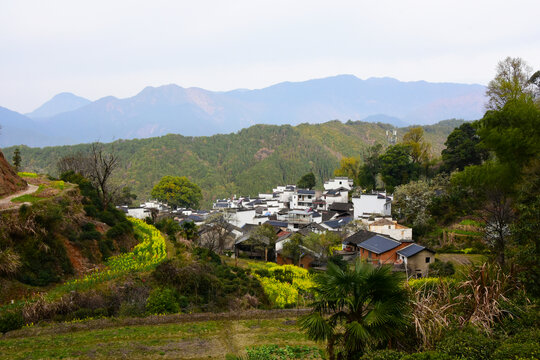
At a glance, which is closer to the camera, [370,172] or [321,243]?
[321,243]

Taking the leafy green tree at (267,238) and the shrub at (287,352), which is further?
the leafy green tree at (267,238)

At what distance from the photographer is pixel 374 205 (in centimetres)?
4097

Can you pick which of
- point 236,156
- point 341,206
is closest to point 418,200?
point 341,206

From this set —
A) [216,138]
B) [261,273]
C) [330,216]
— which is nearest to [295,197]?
[330,216]

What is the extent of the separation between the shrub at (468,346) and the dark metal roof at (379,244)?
76.0ft

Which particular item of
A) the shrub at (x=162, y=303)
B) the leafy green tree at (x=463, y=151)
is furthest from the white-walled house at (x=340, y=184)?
the shrub at (x=162, y=303)

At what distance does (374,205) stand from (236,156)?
7954 centimetres

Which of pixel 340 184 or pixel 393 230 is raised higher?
pixel 340 184

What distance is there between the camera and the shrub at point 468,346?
6.48 metres

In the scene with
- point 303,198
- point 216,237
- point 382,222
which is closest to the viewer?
point 382,222

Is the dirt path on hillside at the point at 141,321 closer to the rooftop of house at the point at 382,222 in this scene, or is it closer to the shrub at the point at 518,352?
the shrub at the point at 518,352

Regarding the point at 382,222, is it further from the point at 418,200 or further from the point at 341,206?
the point at 341,206

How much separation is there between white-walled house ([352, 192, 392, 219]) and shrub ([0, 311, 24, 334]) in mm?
33901

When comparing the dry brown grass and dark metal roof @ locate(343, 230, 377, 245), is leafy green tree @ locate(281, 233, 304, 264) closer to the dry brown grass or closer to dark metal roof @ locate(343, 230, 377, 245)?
dark metal roof @ locate(343, 230, 377, 245)
